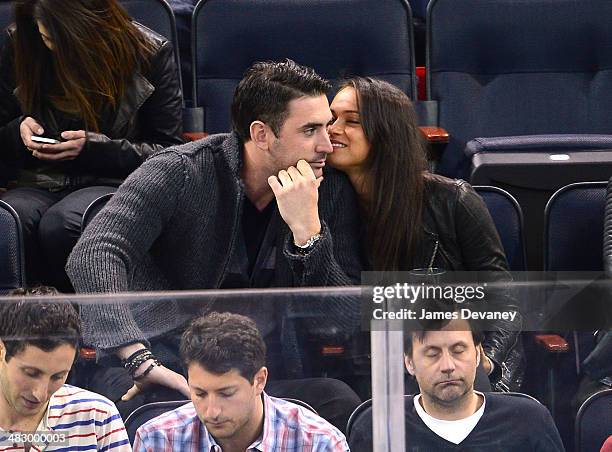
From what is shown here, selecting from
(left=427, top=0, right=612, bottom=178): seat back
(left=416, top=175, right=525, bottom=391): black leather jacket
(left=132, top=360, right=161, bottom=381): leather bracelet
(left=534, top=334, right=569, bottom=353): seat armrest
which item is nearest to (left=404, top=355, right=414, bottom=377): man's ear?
(left=534, top=334, right=569, bottom=353): seat armrest

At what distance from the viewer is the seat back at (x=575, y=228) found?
5.89 feet

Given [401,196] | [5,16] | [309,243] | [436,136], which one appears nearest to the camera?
[309,243]

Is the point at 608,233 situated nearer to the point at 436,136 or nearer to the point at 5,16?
the point at 436,136

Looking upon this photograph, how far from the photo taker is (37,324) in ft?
3.36

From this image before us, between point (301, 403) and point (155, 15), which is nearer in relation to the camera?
point (301, 403)

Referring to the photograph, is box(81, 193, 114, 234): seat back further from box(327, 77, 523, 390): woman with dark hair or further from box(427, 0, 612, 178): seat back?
box(427, 0, 612, 178): seat back

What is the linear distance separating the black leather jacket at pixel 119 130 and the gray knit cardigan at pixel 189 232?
300 mm

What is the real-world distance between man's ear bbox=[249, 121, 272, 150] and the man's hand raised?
81 millimetres

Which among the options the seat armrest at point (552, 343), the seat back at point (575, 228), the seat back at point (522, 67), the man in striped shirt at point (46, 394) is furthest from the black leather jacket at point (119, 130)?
the seat armrest at point (552, 343)

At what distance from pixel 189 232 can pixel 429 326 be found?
0.68 metres

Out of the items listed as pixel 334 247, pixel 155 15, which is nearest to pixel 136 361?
pixel 334 247

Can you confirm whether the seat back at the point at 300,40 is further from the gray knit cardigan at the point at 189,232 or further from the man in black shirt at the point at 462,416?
the man in black shirt at the point at 462,416

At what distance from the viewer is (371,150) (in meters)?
1.71

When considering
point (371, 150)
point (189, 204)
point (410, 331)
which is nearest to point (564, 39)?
point (371, 150)
